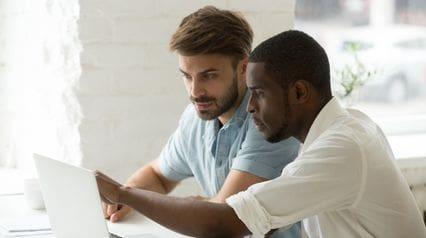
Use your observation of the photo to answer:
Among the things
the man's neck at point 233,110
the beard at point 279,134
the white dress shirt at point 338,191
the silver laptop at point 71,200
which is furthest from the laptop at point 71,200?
the man's neck at point 233,110

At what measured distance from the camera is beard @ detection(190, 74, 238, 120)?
1834mm

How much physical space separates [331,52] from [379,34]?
205 mm

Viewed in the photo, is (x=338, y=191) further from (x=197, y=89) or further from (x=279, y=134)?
(x=197, y=89)

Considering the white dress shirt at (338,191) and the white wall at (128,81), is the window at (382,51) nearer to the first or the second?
the white wall at (128,81)

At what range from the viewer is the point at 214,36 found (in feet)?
6.00

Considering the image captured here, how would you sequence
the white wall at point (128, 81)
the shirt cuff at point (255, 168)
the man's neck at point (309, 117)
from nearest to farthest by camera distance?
1. the man's neck at point (309, 117)
2. the shirt cuff at point (255, 168)
3. the white wall at point (128, 81)

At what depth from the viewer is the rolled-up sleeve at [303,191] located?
4.68ft

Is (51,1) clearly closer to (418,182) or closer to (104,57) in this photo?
(104,57)

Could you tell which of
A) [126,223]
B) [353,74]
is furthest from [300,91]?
[353,74]

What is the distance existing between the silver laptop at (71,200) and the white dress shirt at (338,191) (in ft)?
0.79

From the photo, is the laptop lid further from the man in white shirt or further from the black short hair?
the black short hair

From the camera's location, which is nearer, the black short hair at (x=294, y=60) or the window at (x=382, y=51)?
the black short hair at (x=294, y=60)

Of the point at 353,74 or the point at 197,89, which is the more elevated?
the point at 197,89

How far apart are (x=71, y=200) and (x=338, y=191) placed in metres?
0.49
